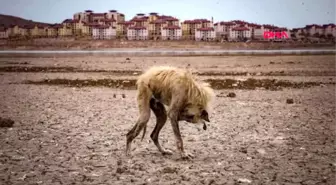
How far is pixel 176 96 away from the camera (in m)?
7.24

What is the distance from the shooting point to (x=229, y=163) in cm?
736

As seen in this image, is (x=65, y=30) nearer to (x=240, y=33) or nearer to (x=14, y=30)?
(x=14, y=30)

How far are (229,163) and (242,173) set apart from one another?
63 centimetres

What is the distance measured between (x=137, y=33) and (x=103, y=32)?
1365 centimetres

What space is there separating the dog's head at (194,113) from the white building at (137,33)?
119351 mm

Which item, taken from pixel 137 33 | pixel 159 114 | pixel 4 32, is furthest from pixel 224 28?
pixel 159 114

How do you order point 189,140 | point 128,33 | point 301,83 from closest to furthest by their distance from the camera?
point 189,140 < point 301,83 < point 128,33

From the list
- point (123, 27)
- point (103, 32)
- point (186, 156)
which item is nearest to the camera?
point (186, 156)

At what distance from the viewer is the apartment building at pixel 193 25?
140875 millimetres

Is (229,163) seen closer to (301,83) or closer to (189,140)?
(189,140)

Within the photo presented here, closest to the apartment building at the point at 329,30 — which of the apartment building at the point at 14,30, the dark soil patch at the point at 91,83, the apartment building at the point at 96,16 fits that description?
the apartment building at the point at 96,16

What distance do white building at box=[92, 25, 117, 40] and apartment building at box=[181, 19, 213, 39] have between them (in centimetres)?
2952

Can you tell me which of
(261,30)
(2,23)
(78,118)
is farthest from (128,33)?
(78,118)

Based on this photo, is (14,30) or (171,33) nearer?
(171,33)
